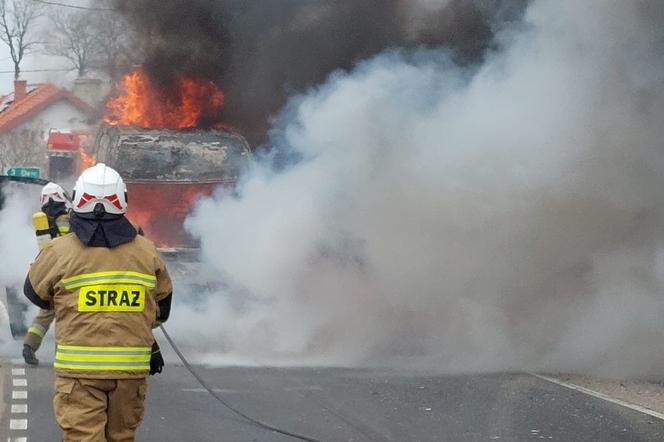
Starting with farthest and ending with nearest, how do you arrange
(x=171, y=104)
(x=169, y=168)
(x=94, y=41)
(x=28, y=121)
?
(x=28, y=121)
(x=94, y=41)
(x=171, y=104)
(x=169, y=168)

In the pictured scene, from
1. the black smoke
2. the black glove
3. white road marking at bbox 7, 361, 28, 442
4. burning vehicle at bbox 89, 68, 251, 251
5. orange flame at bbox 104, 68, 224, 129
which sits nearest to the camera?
the black glove

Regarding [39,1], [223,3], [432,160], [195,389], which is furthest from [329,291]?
[39,1]

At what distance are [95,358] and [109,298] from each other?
0.25 m

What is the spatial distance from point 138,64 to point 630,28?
9.17 m

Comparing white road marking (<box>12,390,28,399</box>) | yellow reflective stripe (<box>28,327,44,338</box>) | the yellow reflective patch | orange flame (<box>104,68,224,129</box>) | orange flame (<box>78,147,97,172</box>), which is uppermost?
orange flame (<box>104,68,224,129</box>)

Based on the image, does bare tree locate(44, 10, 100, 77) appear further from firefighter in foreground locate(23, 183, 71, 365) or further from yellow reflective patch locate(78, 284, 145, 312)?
yellow reflective patch locate(78, 284, 145, 312)

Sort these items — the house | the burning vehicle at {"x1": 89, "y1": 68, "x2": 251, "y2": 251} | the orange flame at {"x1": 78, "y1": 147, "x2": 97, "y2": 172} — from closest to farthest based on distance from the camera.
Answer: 1. the burning vehicle at {"x1": 89, "y1": 68, "x2": 251, "y2": 251}
2. the orange flame at {"x1": 78, "y1": 147, "x2": 97, "y2": 172}
3. the house

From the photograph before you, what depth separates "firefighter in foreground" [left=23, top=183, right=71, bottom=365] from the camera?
9.42 meters

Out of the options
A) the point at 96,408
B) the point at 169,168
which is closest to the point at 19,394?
the point at 96,408

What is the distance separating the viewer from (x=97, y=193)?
4.80 m

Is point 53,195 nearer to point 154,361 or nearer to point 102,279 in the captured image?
point 154,361

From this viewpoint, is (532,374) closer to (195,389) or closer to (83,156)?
(195,389)

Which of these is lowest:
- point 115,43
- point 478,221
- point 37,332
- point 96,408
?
point 96,408

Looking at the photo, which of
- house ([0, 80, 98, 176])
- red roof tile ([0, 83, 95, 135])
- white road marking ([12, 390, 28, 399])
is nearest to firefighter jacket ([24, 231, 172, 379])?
white road marking ([12, 390, 28, 399])
